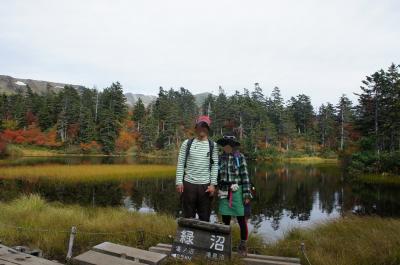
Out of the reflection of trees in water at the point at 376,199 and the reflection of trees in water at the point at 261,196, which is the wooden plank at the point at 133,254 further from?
the reflection of trees in water at the point at 376,199

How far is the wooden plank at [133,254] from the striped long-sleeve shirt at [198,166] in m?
1.21

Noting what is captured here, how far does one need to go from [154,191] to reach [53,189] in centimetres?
559

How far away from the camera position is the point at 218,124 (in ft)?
232

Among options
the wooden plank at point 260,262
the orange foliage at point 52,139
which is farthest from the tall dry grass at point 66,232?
the orange foliage at point 52,139

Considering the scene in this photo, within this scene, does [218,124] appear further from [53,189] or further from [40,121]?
[53,189]

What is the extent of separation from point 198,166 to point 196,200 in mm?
546

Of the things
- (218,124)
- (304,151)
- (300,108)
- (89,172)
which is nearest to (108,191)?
(89,172)

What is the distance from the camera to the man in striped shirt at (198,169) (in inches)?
211

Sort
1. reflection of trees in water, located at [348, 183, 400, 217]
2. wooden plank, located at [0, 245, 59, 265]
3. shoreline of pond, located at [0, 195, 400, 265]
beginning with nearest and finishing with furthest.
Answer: wooden plank, located at [0, 245, 59, 265] < shoreline of pond, located at [0, 195, 400, 265] < reflection of trees in water, located at [348, 183, 400, 217]

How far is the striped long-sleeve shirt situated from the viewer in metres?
5.35

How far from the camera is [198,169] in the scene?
17.5 ft

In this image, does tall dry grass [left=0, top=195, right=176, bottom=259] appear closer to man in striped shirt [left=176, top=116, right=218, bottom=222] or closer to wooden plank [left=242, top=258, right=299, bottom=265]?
man in striped shirt [left=176, top=116, right=218, bottom=222]

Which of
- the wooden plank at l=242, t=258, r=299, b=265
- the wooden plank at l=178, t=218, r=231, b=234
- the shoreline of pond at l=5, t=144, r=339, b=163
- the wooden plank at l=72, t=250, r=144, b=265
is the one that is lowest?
the shoreline of pond at l=5, t=144, r=339, b=163

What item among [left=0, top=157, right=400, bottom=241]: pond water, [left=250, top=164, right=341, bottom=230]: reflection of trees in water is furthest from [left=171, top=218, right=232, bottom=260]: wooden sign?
[left=250, top=164, right=341, bottom=230]: reflection of trees in water
